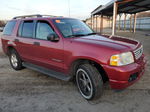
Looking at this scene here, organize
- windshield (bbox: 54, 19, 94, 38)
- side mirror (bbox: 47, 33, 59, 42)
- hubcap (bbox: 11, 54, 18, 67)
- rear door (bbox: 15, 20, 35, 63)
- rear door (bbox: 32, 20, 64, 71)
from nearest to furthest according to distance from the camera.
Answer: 1. side mirror (bbox: 47, 33, 59, 42)
2. rear door (bbox: 32, 20, 64, 71)
3. windshield (bbox: 54, 19, 94, 38)
4. rear door (bbox: 15, 20, 35, 63)
5. hubcap (bbox: 11, 54, 18, 67)

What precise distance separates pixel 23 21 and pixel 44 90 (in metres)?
2.40

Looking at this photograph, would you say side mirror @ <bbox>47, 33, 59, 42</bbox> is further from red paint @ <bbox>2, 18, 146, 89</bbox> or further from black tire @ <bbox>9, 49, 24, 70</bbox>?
black tire @ <bbox>9, 49, 24, 70</bbox>

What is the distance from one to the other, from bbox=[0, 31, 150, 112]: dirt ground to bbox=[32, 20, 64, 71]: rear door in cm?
58

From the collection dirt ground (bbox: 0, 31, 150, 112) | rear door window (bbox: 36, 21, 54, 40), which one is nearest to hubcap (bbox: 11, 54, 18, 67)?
dirt ground (bbox: 0, 31, 150, 112)

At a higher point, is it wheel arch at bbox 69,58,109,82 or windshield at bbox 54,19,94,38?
windshield at bbox 54,19,94,38

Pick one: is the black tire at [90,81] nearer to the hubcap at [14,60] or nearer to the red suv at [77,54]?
the red suv at [77,54]

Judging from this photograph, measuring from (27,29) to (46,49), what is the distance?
47.7 inches

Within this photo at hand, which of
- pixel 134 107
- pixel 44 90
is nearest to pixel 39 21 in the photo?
pixel 44 90

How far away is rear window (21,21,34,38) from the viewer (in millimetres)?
3861

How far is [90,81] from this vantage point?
8.76 ft

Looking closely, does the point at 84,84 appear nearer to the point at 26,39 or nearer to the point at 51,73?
the point at 51,73

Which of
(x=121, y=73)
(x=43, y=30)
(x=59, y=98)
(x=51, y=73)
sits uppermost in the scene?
(x=43, y=30)

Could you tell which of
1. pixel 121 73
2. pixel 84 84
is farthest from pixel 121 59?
pixel 84 84

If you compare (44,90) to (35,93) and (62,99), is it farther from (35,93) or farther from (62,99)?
(62,99)
